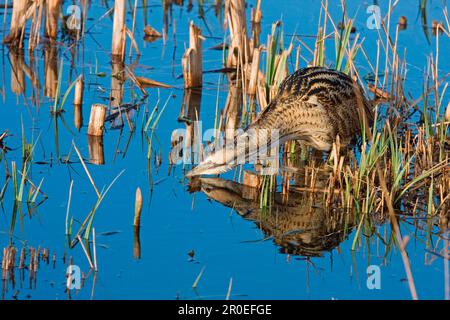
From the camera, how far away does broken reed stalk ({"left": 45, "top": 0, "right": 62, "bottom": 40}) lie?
9.27 metres

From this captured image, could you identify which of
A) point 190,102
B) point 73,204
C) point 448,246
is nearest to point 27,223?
point 73,204

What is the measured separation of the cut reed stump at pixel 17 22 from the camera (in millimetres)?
8922

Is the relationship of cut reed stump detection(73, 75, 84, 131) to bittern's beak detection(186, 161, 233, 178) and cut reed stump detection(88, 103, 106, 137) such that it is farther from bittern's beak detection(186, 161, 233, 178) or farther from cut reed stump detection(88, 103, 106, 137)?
bittern's beak detection(186, 161, 233, 178)

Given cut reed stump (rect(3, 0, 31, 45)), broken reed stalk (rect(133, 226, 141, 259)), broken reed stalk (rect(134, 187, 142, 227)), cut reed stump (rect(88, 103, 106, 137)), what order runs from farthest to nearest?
cut reed stump (rect(3, 0, 31, 45)) < cut reed stump (rect(88, 103, 106, 137)) < broken reed stalk (rect(134, 187, 142, 227)) < broken reed stalk (rect(133, 226, 141, 259))

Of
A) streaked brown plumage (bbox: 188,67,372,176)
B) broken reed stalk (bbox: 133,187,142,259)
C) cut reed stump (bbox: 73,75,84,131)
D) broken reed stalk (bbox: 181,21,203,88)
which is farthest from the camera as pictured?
broken reed stalk (bbox: 181,21,203,88)

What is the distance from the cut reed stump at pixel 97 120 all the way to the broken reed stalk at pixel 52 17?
7.99ft

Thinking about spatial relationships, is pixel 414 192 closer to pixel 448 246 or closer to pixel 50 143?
pixel 448 246

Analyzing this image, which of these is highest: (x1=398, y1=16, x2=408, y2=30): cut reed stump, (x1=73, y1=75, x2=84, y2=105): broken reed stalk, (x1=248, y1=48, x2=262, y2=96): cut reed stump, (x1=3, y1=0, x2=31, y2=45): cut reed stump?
(x1=398, y1=16, x2=408, y2=30): cut reed stump

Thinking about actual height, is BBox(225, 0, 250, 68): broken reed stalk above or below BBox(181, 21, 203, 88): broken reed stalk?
above

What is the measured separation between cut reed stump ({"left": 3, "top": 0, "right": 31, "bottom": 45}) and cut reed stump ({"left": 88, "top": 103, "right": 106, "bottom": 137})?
2.21 m

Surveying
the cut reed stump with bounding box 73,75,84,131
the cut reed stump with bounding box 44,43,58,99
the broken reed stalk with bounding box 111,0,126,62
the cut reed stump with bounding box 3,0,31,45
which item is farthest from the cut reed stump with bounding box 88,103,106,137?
the cut reed stump with bounding box 3,0,31,45

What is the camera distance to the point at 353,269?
5133 millimetres

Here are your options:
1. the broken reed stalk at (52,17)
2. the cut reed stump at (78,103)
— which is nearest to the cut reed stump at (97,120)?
the cut reed stump at (78,103)

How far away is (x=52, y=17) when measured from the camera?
9.27 m
